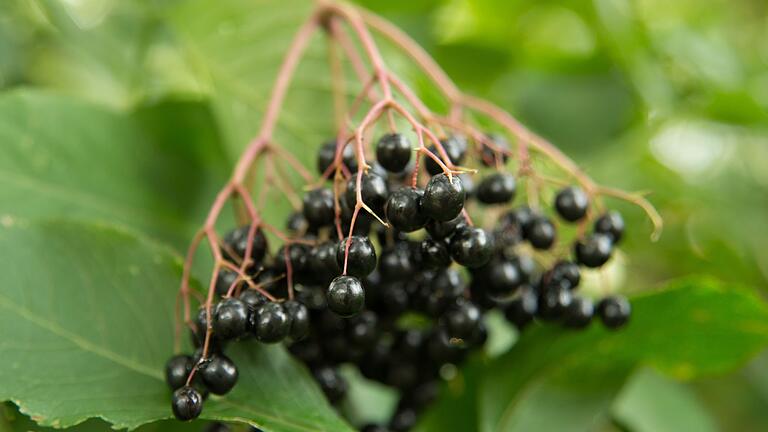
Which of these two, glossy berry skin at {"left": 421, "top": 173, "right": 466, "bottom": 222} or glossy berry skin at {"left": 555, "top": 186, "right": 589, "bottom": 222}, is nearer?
glossy berry skin at {"left": 421, "top": 173, "right": 466, "bottom": 222}

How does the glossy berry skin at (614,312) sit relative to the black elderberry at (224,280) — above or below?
below

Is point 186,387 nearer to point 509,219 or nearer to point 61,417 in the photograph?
point 61,417

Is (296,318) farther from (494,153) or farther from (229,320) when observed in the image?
(494,153)

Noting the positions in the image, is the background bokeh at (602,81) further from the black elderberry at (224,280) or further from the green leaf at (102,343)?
the black elderberry at (224,280)

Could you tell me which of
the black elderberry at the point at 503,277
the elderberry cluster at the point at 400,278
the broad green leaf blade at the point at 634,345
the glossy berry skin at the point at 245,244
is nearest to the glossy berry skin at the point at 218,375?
the elderberry cluster at the point at 400,278

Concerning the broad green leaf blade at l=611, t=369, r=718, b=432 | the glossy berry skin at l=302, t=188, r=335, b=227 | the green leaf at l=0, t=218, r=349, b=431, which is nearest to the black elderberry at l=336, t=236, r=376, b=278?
the glossy berry skin at l=302, t=188, r=335, b=227

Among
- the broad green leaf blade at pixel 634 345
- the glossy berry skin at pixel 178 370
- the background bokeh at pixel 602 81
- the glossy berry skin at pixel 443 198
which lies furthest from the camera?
the background bokeh at pixel 602 81

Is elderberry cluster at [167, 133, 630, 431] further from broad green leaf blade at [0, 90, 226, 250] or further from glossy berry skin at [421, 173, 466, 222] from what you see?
broad green leaf blade at [0, 90, 226, 250]
